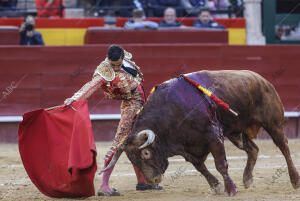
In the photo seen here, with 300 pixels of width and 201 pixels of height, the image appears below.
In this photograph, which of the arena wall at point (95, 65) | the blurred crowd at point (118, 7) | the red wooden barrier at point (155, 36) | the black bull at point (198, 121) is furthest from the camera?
the blurred crowd at point (118, 7)

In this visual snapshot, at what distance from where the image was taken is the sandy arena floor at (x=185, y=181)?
5230 millimetres

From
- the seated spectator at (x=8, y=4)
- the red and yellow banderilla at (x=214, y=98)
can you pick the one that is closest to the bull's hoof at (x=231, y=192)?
the red and yellow banderilla at (x=214, y=98)

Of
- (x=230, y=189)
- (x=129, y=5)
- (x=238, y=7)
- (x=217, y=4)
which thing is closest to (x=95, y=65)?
(x=129, y=5)

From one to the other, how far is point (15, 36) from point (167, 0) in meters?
2.37

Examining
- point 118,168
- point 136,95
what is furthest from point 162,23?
point 136,95

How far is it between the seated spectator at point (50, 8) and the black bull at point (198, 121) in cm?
513

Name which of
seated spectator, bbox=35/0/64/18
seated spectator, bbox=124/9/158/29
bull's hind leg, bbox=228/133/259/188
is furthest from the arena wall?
bull's hind leg, bbox=228/133/259/188

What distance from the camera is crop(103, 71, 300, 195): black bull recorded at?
4.96 meters

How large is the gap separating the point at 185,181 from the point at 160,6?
4840mm

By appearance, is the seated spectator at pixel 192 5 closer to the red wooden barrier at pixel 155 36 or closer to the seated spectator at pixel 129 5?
the seated spectator at pixel 129 5

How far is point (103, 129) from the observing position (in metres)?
9.12

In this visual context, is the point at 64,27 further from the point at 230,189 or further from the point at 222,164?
the point at 230,189

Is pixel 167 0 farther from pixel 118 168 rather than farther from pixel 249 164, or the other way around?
pixel 249 164

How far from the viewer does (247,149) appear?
5.83 metres
